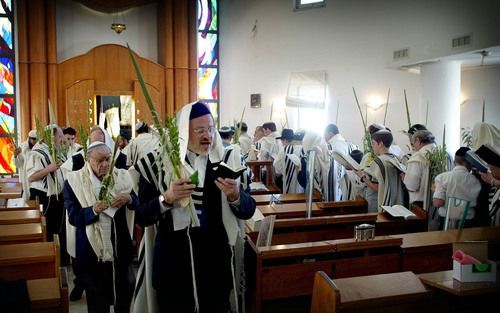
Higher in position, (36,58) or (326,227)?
(36,58)

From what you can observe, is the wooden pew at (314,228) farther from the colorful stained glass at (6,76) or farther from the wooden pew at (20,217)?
the colorful stained glass at (6,76)

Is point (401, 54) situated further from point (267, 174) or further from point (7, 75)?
point (7, 75)

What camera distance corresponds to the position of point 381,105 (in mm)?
12203

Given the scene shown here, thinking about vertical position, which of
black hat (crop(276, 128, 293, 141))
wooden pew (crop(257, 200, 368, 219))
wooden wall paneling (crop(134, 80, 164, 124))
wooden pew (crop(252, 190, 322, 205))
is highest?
wooden wall paneling (crop(134, 80, 164, 124))

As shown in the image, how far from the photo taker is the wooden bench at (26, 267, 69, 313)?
246 centimetres

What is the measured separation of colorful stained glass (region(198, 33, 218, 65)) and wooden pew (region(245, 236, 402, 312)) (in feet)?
43.5

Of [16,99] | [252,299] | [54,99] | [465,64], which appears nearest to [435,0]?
[465,64]

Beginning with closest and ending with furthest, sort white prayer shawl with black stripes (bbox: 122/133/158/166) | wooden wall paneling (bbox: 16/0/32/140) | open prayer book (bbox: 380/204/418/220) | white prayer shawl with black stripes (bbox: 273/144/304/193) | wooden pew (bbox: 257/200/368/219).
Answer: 1. open prayer book (bbox: 380/204/418/220)
2. wooden pew (bbox: 257/200/368/219)
3. white prayer shawl with black stripes (bbox: 122/133/158/166)
4. white prayer shawl with black stripes (bbox: 273/144/304/193)
5. wooden wall paneling (bbox: 16/0/32/140)

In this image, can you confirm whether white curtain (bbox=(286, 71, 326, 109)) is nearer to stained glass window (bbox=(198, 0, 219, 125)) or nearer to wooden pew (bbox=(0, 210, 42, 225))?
stained glass window (bbox=(198, 0, 219, 125))

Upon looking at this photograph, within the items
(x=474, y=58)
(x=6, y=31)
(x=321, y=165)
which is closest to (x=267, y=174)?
(x=321, y=165)

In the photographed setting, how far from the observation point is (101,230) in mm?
3715

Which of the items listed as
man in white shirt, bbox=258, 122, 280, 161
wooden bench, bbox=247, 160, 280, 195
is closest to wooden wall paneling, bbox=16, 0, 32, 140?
man in white shirt, bbox=258, 122, 280, 161

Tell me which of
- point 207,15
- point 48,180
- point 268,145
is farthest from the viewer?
point 207,15

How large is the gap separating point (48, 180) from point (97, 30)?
33.7 ft
